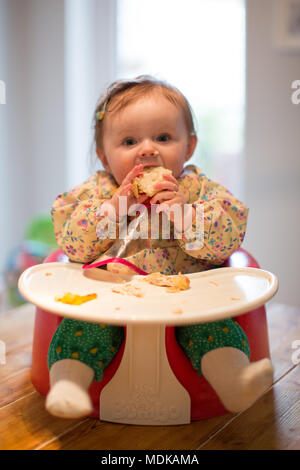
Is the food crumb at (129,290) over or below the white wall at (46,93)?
below

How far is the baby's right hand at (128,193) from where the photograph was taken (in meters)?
0.91

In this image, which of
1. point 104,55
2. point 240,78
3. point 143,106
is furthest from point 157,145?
point 104,55

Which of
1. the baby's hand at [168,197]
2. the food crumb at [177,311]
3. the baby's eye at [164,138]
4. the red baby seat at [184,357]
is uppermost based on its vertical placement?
the baby's eye at [164,138]

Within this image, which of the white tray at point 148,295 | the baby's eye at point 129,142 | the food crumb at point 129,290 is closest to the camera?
the white tray at point 148,295

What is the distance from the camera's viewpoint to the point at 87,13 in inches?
86.4

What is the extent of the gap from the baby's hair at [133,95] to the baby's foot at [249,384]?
58cm

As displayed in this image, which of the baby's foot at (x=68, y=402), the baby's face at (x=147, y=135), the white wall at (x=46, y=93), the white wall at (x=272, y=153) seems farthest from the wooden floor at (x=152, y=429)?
the white wall at (x=46, y=93)

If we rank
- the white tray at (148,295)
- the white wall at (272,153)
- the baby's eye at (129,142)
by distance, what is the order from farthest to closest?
the white wall at (272,153) < the baby's eye at (129,142) < the white tray at (148,295)

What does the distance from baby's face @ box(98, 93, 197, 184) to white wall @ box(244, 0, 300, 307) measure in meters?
0.80

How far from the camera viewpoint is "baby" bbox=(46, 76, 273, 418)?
0.80 m

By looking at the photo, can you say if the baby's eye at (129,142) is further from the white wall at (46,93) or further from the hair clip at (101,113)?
the white wall at (46,93)

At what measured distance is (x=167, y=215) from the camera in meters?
0.91

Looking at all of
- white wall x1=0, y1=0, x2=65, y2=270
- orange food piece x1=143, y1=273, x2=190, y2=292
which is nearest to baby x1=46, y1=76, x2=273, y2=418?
orange food piece x1=143, y1=273, x2=190, y2=292

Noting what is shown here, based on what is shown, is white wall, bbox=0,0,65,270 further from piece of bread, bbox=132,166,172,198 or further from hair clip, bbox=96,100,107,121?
piece of bread, bbox=132,166,172,198
